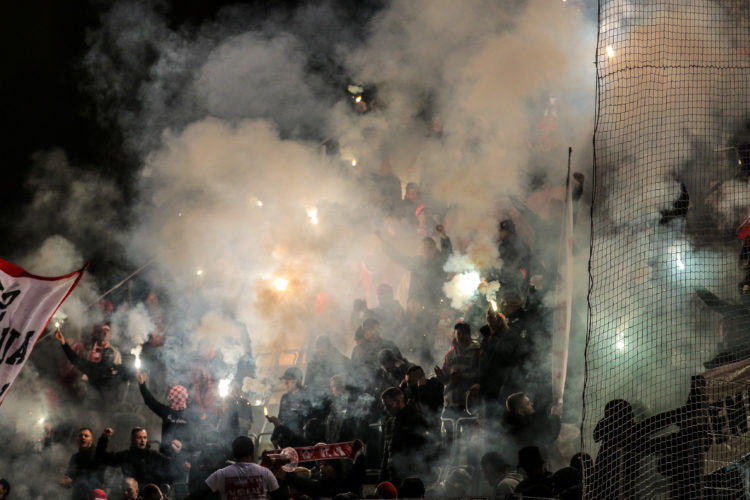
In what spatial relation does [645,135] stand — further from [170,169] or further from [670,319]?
[170,169]

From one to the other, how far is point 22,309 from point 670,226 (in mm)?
4795

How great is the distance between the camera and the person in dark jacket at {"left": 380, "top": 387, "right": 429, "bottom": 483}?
6027 mm

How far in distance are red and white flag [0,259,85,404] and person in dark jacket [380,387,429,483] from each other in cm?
262

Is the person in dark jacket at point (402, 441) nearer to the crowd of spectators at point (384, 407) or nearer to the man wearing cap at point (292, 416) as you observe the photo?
the crowd of spectators at point (384, 407)

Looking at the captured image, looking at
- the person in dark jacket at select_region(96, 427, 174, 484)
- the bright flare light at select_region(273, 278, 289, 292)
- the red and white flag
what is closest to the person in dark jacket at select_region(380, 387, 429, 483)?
the person in dark jacket at select_region(96, 427, 174, 484)

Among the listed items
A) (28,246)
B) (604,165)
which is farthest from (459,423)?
(28,246)

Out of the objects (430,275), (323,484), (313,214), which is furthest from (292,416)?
(313,214)

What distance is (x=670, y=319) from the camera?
5750 mm

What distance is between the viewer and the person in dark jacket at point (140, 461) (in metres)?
6.82

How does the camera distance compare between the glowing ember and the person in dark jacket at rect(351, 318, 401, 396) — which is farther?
the glowing ember

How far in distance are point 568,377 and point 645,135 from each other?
6.84ft

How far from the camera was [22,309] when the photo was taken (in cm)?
483

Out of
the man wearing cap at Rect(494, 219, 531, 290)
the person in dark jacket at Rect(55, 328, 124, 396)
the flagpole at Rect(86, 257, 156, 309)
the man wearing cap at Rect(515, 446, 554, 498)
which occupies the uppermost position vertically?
the flagpole at Rect(86, 257, 156, 309)

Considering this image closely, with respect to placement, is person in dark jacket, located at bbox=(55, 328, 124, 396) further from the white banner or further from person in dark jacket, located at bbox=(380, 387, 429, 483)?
the white banner
